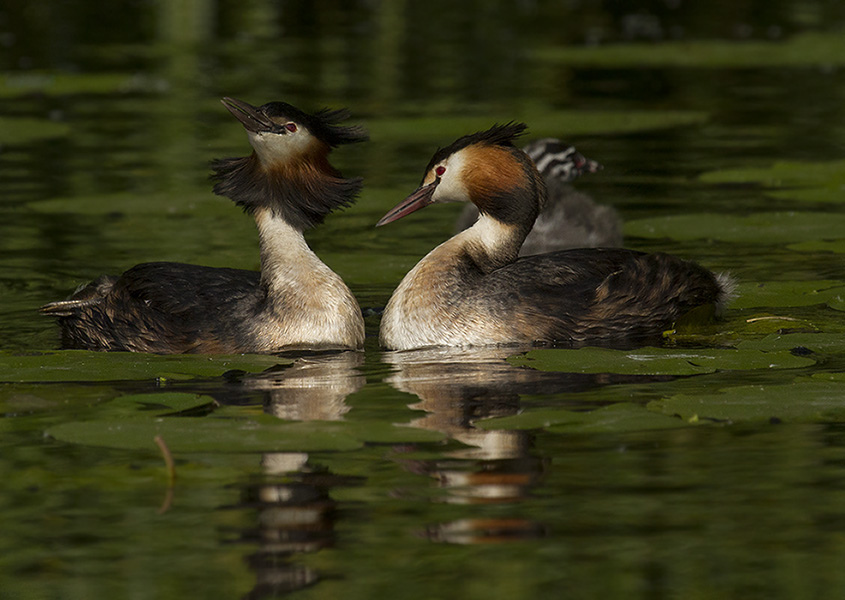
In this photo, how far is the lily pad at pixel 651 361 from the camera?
7.50m

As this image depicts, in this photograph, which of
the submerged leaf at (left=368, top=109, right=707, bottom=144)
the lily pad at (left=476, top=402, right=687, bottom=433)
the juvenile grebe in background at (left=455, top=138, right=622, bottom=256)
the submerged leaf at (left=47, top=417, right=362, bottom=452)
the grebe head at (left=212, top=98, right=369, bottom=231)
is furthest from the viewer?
the submerged leaf at (left=368, top=109, right=707, bottom=144)

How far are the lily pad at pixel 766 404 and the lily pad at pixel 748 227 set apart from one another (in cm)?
435

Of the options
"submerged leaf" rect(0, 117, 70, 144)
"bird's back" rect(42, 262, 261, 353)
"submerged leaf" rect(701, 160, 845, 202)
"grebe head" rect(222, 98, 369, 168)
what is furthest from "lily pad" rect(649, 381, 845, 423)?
"submerged leaf" rect(0, 117, 70, 144)

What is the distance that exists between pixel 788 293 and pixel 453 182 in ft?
7.17

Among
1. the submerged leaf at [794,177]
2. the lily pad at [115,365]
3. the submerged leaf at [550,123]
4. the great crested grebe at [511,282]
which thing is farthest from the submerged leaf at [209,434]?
the submerged leaf at [550,123]

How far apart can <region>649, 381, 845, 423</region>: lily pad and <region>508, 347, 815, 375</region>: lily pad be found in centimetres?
49

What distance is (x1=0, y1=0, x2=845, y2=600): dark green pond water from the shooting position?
5109mm

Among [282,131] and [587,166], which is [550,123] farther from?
[282,131]

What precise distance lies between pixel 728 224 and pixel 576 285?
3.29m

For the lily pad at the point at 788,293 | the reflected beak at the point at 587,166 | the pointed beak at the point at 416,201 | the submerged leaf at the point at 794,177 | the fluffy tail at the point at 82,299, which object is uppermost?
the reflected beak at the point at 587,166

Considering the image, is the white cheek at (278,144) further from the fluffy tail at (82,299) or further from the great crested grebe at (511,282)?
the fluffy tail at (82,299)

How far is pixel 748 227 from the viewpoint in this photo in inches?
459

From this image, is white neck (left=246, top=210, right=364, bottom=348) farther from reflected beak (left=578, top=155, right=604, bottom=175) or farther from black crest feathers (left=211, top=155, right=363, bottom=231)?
reflected beak (left=578, top=155, right=604, bottom=175)

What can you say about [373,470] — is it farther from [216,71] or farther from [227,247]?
[216,71]
